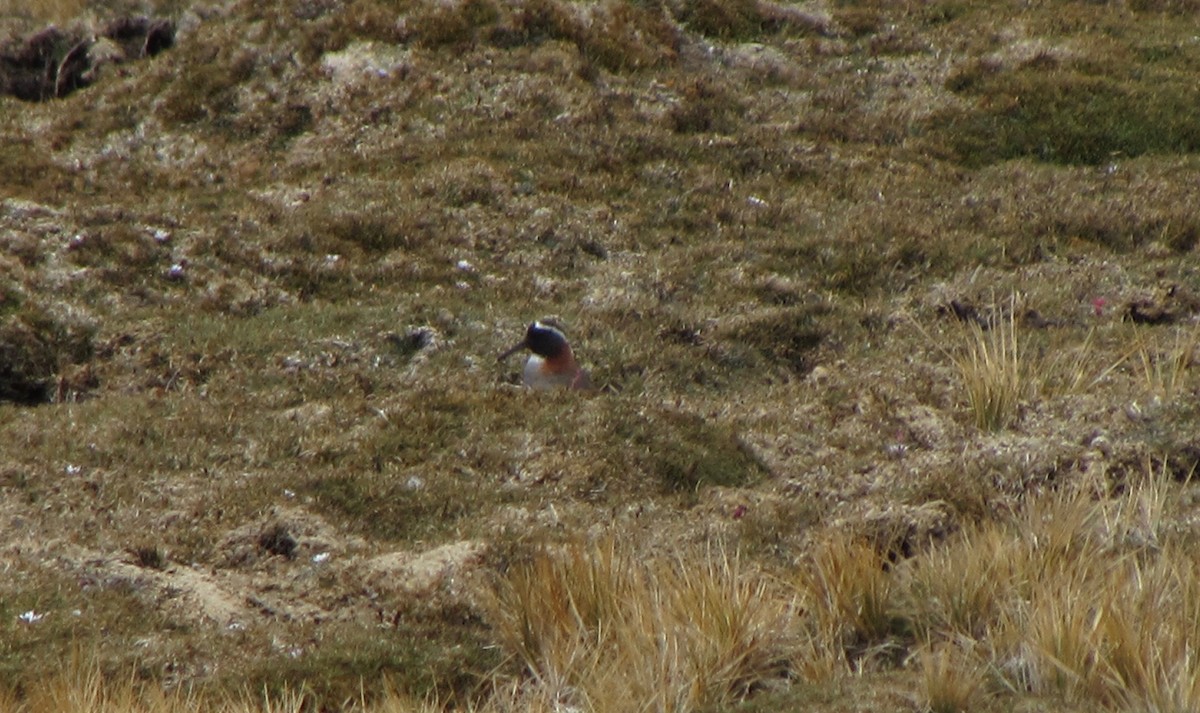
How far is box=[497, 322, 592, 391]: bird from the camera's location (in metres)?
11.5

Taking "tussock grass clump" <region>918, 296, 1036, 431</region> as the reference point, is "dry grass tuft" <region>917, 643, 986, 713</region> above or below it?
above

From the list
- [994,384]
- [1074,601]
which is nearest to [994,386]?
[994,384]

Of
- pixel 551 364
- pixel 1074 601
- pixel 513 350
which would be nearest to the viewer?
pixel 1074 601

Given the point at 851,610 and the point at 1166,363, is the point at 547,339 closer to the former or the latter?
the point at 1166,363

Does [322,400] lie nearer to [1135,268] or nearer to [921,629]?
[921,629]

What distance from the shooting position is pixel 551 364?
11.6 metres

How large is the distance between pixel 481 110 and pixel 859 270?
15.7 ft

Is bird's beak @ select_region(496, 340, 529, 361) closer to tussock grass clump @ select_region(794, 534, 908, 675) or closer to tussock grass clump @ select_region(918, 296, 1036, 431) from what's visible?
tussock grass clump @ select_region(918, 296, 1036, 431)

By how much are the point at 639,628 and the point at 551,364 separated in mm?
4585

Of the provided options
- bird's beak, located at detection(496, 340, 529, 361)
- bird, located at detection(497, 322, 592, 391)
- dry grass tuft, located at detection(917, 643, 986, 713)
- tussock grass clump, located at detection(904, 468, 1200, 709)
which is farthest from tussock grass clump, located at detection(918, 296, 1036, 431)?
dry grass tuft, located at detection(917, 643, 986, 713)

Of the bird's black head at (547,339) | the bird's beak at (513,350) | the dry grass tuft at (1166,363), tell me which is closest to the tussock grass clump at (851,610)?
the dry grass tuft at (1166,363)

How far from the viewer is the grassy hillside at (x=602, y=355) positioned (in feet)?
24.3

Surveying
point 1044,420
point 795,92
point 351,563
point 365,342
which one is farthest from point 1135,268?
point 351,563

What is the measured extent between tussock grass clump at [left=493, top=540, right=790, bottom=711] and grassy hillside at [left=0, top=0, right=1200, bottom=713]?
25 millimetres
